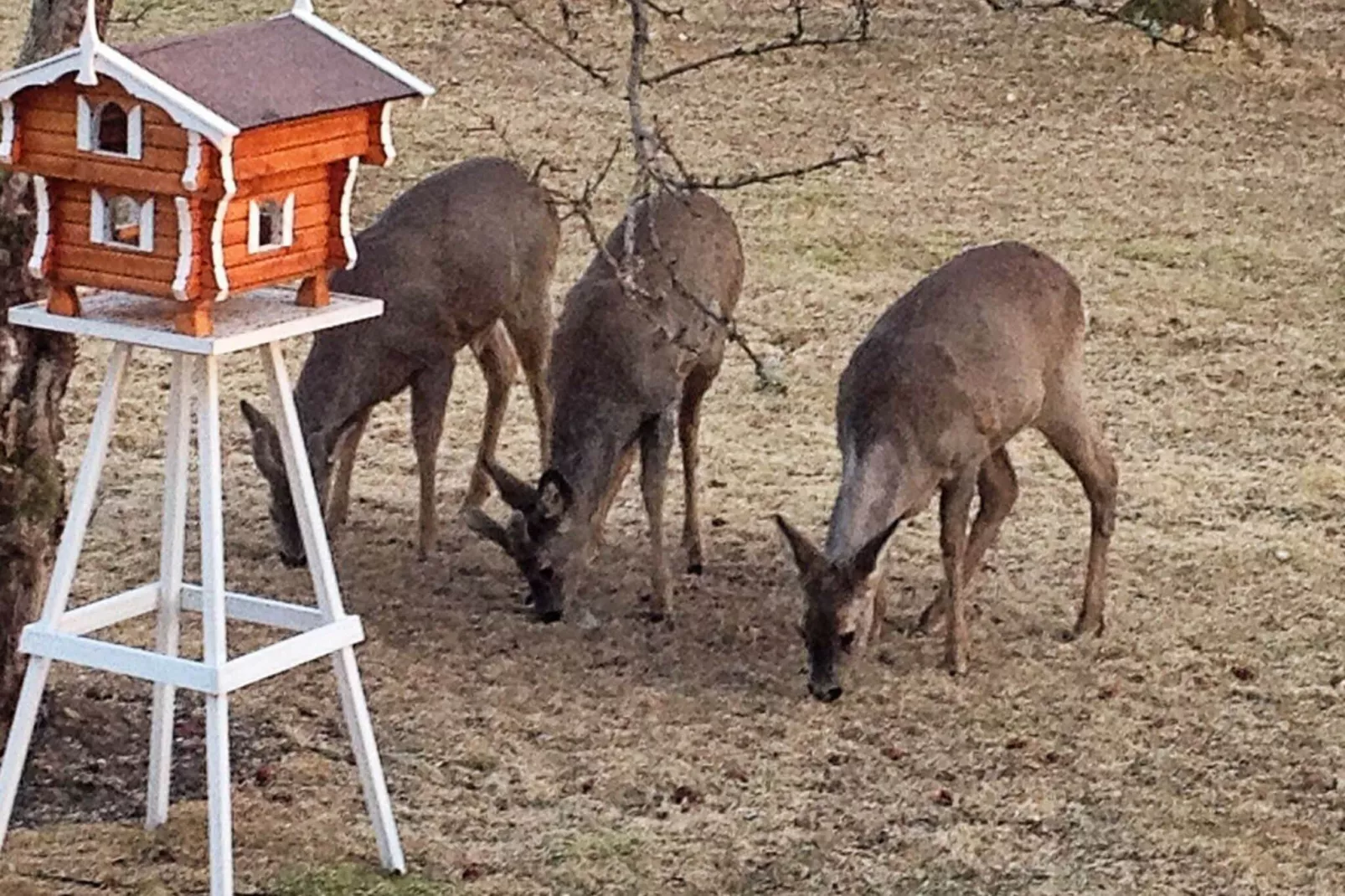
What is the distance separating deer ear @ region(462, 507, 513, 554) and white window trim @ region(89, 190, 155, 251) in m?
2.88

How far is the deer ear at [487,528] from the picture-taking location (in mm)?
8023

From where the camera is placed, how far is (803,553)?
7.44m

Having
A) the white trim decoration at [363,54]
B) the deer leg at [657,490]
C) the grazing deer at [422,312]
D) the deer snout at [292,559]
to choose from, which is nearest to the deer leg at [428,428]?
the grazing deer at [422,312]

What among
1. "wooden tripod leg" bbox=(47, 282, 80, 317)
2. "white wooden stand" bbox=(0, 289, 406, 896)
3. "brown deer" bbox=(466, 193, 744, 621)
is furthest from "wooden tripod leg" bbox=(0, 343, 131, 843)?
"brown deer" bbox=(466, 193, 744, 621)

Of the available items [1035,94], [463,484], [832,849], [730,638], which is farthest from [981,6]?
[832,849]

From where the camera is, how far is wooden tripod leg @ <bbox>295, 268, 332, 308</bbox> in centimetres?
550

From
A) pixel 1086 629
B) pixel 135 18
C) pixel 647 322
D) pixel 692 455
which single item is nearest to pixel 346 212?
pixel 135 18

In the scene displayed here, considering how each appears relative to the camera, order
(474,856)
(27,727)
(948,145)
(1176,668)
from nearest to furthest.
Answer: (27,727) < (474,856) < (1176,668) < (948,145)

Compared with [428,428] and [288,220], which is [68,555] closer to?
[288,220]

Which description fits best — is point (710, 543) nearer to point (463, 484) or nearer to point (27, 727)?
point (463, 484)

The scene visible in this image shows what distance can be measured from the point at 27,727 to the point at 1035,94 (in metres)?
11.3

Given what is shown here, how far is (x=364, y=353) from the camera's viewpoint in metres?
8.60

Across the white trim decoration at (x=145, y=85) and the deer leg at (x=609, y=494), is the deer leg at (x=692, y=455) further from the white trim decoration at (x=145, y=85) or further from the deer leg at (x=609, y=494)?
the white trim decoration at (x=145, y=85)

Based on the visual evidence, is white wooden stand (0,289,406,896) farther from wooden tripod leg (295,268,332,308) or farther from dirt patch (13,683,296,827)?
dirt patch (13,683,296,827)
